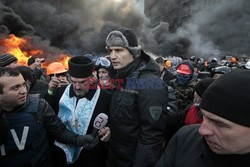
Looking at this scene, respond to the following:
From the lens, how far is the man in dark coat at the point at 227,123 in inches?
44.6

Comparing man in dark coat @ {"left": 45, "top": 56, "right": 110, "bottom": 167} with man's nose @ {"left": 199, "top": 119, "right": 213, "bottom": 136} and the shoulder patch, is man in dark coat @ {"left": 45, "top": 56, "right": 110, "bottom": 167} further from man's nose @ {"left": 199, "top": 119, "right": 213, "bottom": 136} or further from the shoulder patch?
man's nose @ {"left": 199, "top": 119, "right": 213, "bottom": 136}

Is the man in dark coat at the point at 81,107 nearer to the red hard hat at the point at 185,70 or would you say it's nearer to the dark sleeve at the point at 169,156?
the dark sleeve at the point at 169,156

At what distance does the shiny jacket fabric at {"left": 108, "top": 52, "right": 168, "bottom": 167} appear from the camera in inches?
79.7

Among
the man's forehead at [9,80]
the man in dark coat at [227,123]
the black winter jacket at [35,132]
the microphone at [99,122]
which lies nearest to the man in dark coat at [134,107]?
the microphone at [99,122]

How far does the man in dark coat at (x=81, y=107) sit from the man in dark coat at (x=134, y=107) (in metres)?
0.25

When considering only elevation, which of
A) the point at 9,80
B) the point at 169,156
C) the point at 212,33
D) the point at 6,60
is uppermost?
the point at 212,33

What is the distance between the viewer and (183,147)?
1463mm

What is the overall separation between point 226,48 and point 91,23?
1702cm

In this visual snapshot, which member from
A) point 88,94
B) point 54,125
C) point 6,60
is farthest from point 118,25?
point 54,125

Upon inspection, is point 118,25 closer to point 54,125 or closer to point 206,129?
point 54,125

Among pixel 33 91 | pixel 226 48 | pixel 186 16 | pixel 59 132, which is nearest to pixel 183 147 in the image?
pixel 59 132

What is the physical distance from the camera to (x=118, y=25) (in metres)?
25.3

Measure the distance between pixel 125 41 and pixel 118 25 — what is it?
78.9ft

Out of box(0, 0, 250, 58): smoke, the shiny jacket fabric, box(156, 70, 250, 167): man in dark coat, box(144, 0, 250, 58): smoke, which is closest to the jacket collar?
the shiny jacket fabric
